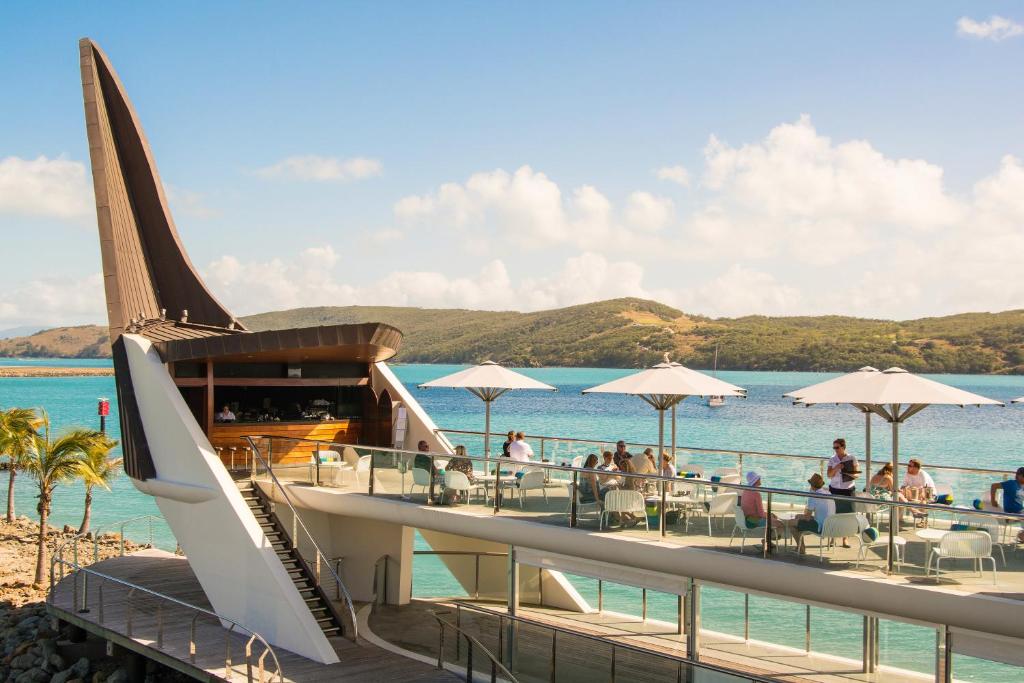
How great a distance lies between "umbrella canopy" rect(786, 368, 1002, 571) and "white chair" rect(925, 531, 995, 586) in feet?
5.69

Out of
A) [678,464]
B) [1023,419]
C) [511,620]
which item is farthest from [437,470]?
[1023,419]

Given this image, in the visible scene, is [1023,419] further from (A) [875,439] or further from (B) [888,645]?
(B) [888,645]

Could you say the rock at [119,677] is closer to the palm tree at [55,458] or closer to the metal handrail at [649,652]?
the metal handrail at [649,652]

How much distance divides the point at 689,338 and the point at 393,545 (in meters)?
127

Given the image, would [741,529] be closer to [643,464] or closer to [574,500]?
[574,500]

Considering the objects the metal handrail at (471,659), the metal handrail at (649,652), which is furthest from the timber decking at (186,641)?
the metal handrail at (649,652)

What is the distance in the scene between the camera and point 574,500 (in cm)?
1357

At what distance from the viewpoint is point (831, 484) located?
13.2m

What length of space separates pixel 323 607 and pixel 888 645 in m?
13.2

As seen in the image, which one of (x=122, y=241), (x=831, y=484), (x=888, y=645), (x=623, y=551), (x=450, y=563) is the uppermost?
(x=122, y=241)

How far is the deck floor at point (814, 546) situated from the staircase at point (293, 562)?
10.5 ft

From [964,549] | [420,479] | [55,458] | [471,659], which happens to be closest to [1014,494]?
[964,549]

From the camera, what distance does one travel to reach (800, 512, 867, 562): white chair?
11.0 meters

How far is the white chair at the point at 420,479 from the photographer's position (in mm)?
15473
